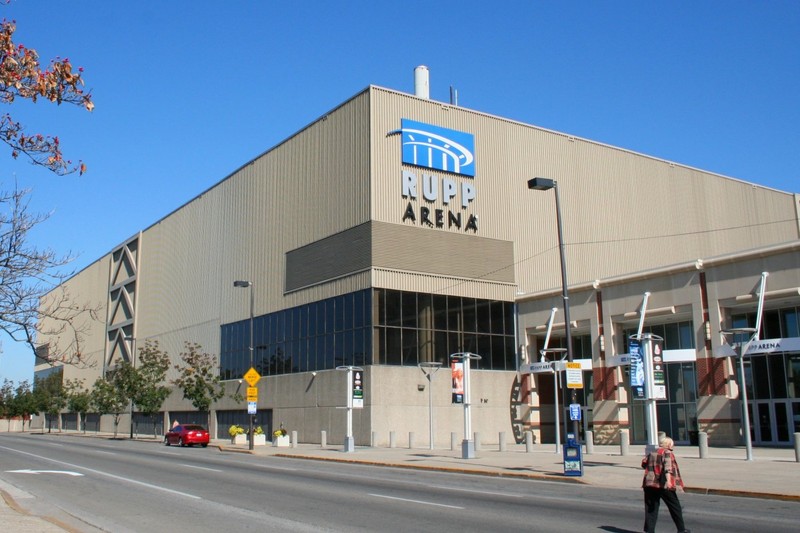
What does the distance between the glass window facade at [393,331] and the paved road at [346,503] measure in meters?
21.0

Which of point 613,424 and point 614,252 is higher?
point 614,252

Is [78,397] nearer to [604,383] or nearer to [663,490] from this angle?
[604,383]

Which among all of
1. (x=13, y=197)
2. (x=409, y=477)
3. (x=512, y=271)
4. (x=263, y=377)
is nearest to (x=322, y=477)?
(x=409, y=477)

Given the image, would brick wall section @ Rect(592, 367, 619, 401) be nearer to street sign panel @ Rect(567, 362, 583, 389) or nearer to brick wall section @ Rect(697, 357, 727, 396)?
brick wall section @ Rect(697, 357, 727, 396)

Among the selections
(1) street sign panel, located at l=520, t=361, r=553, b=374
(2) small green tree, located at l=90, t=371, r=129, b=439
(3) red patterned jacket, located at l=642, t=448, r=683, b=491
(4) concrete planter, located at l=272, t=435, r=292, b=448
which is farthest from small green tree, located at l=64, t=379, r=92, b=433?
(3) red patterned jacket, located at l=642, t=448, r=683, b=491

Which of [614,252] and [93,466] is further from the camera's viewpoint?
[614,252]

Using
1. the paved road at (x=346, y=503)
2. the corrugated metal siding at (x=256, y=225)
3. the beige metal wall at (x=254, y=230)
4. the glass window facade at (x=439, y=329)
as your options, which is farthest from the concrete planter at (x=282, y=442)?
the paved road at (x=346, y=503)

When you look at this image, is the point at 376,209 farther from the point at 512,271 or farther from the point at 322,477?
the point at 322,477

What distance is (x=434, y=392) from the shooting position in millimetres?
46906

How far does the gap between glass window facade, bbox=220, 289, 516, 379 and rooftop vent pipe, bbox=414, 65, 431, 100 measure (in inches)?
586

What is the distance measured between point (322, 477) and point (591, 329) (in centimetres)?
2607

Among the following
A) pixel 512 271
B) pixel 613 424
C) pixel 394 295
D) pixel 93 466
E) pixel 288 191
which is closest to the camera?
pixel 93 466

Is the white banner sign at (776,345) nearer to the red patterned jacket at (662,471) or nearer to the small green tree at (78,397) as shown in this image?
the red patterned jacket at (662,471)

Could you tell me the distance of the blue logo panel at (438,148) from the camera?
48.4 m
